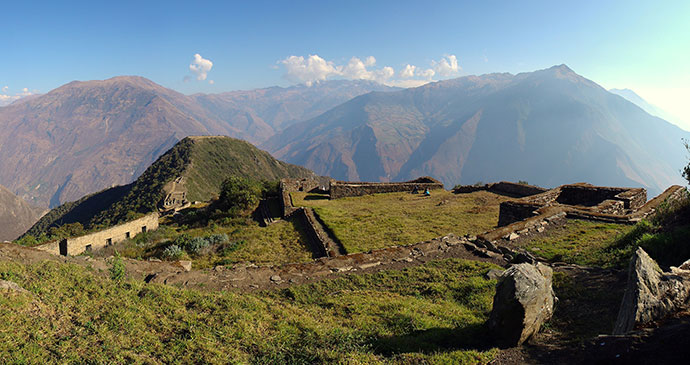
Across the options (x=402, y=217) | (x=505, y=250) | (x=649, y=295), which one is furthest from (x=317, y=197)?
(x=649, y=295)

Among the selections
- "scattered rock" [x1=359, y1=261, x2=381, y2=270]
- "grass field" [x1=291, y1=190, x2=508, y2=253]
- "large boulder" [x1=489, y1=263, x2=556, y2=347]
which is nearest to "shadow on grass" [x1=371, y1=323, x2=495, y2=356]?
"large boulder" [x1=489, y1=263, x2=556, y2=347]

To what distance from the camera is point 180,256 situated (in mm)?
15086

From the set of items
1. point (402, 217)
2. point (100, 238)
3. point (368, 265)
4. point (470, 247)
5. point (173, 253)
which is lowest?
point (100, 238)

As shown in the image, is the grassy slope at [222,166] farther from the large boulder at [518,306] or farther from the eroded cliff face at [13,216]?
the eroded cliff face at [13,216]

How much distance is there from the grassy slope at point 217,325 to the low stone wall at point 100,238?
36.3 feet

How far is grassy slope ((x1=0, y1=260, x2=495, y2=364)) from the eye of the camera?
4.24 meters

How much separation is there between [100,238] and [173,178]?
231 feet

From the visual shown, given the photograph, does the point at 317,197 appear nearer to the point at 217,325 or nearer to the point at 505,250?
the point at 505,250

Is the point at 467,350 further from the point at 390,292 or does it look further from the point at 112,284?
the point at 112,284

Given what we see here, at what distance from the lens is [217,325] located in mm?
5199

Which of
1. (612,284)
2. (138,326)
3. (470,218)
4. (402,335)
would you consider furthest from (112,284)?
(470,218)

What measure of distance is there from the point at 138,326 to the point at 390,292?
216 inches

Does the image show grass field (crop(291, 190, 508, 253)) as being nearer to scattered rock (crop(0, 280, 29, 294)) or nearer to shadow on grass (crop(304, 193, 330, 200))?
shadow on grass (crop(304, 193, 330, 200))

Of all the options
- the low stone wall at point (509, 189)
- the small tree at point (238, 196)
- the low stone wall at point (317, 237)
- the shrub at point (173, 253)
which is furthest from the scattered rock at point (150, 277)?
the low stone wall at point (509, 189)
